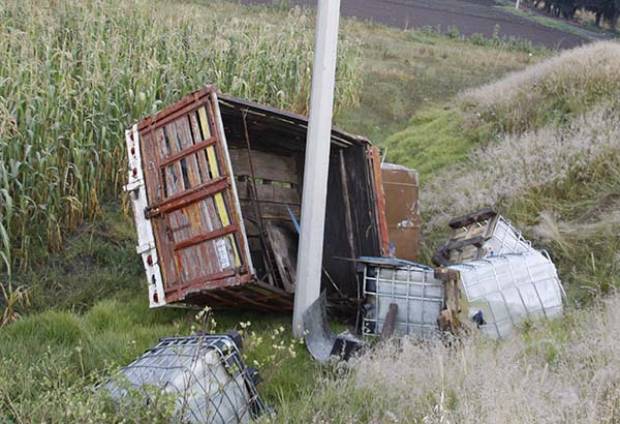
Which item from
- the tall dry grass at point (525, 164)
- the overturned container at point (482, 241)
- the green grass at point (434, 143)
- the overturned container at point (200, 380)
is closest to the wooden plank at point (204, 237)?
the overturned container at point (200, 380)

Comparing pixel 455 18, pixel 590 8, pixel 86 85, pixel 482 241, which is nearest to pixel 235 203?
pixel 482 241

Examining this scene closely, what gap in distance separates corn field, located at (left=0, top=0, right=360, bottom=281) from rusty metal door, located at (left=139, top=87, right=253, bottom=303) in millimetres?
1088

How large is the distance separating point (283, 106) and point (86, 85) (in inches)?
132

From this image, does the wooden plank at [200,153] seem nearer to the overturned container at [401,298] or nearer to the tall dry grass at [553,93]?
the overturned container at [401,298]

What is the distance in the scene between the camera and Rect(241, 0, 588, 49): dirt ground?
1145 inches

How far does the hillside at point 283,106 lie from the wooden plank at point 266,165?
1133mm

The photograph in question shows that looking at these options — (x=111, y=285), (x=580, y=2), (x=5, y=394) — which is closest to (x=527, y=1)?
(x=580, y=2)

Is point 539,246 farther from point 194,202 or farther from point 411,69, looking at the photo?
point 411,69

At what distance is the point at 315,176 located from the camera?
5.85m

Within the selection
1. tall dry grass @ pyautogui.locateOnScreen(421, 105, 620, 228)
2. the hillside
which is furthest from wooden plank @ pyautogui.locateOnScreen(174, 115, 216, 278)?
tall dry grass @ pyautogui.locateOnScreen(421, 105, 620, 228)

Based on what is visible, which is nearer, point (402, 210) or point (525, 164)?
point (402, 210)

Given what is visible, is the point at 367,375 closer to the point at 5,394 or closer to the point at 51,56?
the point at 5,394

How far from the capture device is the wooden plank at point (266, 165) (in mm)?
7777

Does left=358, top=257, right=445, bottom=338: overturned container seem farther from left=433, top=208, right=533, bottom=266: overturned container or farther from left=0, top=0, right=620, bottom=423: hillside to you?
left=433, top=208, right=533, bottom=266: overturned container
